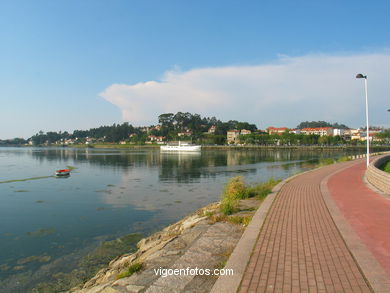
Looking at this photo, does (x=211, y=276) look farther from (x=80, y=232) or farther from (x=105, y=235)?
(x=80, y=232)

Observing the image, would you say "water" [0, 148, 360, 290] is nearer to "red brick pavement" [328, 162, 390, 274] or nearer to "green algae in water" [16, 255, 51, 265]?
"green algae in water" [16, 255, 51, 265]

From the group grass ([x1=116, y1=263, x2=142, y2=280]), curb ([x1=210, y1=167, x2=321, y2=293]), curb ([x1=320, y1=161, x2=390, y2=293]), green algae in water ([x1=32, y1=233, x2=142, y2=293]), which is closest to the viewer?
curb ([x1=320, y1=161, x2=390, y2=293])

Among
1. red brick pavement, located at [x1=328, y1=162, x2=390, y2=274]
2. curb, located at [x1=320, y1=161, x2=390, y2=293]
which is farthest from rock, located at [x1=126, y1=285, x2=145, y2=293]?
red brick pavement, located at [x1=328, y1=162, x2=390, y2=274]

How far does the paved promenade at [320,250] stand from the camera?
4.72 metres

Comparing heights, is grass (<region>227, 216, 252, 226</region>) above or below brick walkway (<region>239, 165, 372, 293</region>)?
below

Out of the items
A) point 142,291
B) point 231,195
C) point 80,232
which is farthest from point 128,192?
point 142,291

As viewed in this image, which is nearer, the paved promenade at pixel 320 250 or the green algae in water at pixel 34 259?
the paved promenade at pixel 320 250

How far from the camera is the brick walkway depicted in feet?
15.4

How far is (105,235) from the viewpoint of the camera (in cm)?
1330

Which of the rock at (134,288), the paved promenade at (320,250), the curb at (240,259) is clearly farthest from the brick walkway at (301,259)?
the rock at (134,288)

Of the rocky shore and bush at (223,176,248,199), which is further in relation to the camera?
bush at (223,176,248,199)

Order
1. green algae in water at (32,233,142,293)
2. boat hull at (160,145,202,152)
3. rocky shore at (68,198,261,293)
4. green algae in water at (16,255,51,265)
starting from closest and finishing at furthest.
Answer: rocky shore at (68,198,261,293), green algae in water at (32,233,142,293), green algae in water at (16,255,51,265), boat hull at (160,145,202,152)

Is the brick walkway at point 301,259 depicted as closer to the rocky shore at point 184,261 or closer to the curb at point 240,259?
the curb at point 240,259

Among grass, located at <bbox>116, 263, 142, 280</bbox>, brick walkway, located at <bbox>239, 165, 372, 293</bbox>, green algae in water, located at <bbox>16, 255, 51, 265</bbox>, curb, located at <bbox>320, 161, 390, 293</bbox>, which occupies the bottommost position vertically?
green algae in water, located at <bbox>16, 255, 51, 265</bbox>
